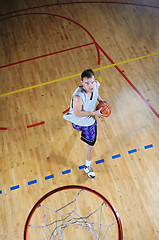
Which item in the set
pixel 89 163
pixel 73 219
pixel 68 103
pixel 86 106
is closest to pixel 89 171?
pixel 89 163

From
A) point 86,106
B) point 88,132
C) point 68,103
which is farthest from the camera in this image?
point 68,103

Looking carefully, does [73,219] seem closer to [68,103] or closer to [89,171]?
[89,171]

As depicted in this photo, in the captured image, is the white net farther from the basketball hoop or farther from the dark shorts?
the dark shorts

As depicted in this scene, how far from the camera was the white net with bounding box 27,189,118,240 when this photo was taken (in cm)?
351

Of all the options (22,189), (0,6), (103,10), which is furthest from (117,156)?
(0,6)

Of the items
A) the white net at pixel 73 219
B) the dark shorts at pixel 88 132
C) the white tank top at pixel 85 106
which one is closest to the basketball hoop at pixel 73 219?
the white net at pixel 73 219

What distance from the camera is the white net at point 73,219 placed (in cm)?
351

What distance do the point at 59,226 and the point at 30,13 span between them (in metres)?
5.41

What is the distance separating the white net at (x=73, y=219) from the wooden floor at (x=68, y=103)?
0.13 metres

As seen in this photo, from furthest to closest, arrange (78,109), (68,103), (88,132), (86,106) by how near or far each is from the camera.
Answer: (68,103)
(88,132)
(86,106)
(78,109)

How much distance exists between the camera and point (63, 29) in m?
6.17

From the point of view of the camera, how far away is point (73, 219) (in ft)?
12.0

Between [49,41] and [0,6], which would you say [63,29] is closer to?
[49,41]

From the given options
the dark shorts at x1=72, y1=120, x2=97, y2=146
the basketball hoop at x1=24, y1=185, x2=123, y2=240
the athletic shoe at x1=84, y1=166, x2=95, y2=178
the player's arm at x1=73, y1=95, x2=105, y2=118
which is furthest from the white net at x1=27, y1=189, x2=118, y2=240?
the player's arm at x1=73, y1=95, x2=105, y2=118
